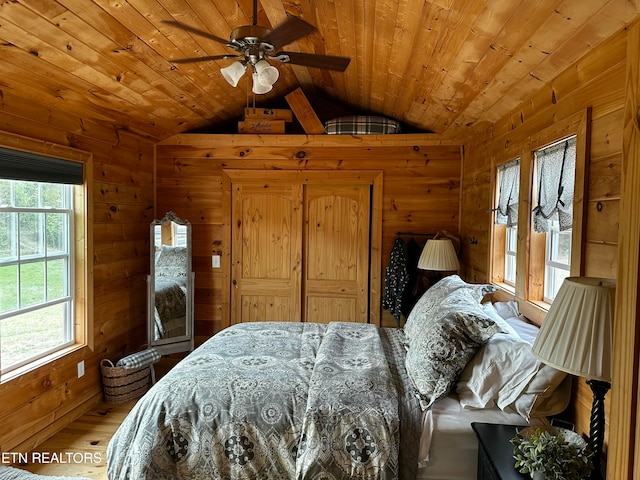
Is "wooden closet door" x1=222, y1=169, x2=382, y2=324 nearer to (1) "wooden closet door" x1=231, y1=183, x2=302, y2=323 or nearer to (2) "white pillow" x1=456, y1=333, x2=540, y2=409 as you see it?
(1) "wooden closet door" x1=231, y1=183, x2=302, y2=323

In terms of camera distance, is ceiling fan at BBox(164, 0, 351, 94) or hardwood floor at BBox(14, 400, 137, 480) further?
hardwood floor at BBox(14, 400, 137, 480)

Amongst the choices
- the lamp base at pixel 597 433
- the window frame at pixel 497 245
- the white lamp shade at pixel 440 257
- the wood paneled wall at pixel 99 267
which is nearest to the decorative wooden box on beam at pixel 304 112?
the wood paneled wall at pixel 99 267

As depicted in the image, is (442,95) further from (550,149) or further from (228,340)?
(228,340)

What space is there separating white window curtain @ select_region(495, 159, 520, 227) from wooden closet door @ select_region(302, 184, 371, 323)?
146 centimetres

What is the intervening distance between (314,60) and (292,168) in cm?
219

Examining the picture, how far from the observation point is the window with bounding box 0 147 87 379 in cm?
263

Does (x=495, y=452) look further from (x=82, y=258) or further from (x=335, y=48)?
(x=82, y=258)

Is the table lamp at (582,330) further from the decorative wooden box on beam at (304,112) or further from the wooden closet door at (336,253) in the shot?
the decorative wooden box on beam at (304,112)

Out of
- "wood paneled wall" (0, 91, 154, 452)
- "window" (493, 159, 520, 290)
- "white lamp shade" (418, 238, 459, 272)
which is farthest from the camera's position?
"white lamp shade" (418, 238, 459, 272)

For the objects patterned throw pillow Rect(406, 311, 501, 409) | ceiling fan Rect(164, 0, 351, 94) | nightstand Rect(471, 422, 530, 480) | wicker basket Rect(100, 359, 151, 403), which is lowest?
wicker basket Rect(100, 359, 151, 403)

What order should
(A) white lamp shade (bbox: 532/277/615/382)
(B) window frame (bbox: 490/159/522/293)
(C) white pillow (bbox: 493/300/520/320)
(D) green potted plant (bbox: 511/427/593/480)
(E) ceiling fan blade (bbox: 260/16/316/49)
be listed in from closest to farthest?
(A) white lamp shade (bbox: 532/277/615/382), (D) green potted plant (bbox: 511/427/593/480), (E) ceiling fan blade (bbox: 260/16/316/49), (C) white pillow (bbox: 493/300/520/320), (B) window frame (bbox: 490/159/522/293)

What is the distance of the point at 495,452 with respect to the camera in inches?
60.7

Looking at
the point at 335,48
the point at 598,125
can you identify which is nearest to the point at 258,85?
the point at 335,48

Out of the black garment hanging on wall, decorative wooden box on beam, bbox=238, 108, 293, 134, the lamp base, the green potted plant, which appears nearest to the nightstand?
the green potted plant
